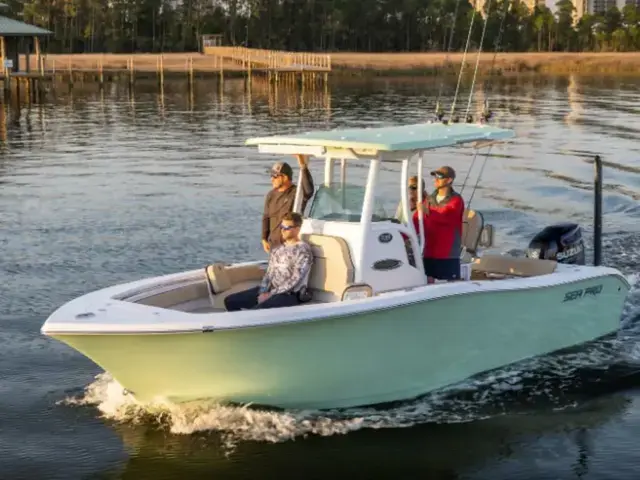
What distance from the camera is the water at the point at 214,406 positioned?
9.31 m

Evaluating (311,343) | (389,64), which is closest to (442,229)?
(311,343)

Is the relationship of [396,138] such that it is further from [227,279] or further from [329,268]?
[227,279]

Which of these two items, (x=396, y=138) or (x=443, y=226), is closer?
(x=396, y=138)

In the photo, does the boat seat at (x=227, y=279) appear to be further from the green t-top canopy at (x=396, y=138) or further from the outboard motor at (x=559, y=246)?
the outboard motor at (x=559, y=246)

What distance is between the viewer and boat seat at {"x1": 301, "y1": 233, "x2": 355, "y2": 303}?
32.8 feet

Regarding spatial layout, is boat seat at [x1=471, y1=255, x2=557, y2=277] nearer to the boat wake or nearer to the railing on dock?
the boat wake

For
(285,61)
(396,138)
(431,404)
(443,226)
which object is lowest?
(431,404)

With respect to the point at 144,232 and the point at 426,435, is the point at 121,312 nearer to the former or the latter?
the point at 426,435

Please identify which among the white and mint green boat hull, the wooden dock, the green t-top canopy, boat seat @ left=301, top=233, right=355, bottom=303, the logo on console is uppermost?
the wooden dock

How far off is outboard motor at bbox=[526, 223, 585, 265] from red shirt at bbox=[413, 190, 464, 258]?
2382mm

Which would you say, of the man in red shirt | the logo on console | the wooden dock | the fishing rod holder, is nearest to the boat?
the logo on console

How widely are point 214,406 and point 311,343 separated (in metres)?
1.07

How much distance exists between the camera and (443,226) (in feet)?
34.5

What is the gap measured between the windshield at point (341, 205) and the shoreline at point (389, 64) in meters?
68.6
